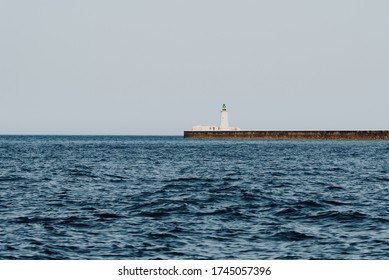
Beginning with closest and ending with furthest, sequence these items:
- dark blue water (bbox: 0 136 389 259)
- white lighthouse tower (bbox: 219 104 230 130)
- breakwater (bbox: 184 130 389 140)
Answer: dark blue water (bbox: 0 136 389 259) → breakwater (bbox: 184 130 389 140) → white lighthouse tower (bbox: 219 104 230 130)

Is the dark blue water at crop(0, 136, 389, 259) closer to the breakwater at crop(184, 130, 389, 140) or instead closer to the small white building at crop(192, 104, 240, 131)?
the breakwater at crop(184, 130, 389, 140)

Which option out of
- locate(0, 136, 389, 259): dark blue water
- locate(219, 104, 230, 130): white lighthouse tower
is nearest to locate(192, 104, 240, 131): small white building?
locate(219, 104, 230, 130): white lighthouse tower

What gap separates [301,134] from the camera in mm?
155875

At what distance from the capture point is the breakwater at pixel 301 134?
5837 inches

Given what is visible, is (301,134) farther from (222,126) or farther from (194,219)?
(194,219)

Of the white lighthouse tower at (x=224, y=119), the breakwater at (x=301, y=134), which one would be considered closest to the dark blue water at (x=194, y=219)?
the breakwater at (x=301, y=134)

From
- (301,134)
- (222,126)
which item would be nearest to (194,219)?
(301,134)

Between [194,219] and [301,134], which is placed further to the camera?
[301,134]

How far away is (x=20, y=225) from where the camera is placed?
1984 centimetres

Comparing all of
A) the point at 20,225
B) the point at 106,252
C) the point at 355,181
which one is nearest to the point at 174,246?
the point at 106,252

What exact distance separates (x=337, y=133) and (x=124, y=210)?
A: 13323cm

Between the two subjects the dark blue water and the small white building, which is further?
the small white building

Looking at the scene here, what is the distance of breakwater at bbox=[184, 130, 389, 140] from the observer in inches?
5837
